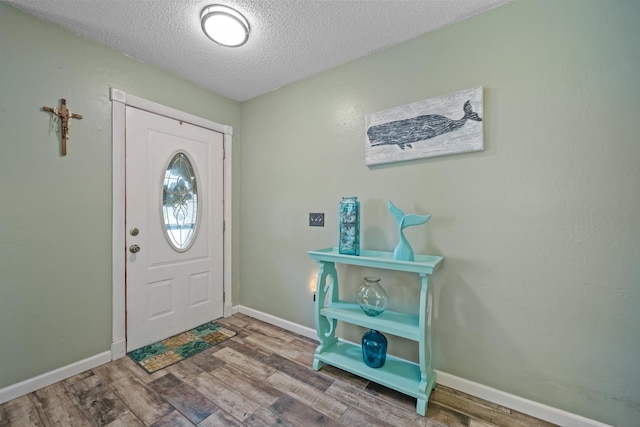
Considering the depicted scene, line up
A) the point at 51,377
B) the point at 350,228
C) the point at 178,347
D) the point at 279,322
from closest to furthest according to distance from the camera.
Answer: the point at 51,377, the point at 350,228, the point at 178,347, the point at 279,322

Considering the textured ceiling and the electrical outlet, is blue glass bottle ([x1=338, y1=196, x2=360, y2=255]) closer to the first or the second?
the electrical outlet

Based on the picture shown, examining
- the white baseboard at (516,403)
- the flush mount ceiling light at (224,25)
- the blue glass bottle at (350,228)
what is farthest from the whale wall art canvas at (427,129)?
the white baseboard at (516,403)

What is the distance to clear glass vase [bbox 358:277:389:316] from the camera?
179 cm

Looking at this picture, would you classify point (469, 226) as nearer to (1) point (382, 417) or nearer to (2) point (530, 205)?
(2) point (530, 205)

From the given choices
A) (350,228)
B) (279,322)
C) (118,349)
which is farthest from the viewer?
(279,322)

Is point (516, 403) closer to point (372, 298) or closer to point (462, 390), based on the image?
point (462, 390)

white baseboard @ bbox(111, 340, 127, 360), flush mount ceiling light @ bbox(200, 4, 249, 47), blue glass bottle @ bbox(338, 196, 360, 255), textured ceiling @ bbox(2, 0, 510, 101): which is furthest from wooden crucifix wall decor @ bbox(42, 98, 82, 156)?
blue glass bottle @ bbox(338, 196, 360, 255)

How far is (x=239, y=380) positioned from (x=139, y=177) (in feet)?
5.82

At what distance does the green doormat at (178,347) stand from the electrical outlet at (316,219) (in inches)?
50.7

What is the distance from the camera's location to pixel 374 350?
1758 millimetres

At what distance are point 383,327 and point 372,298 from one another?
20 cm

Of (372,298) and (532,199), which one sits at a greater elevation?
(532,199)

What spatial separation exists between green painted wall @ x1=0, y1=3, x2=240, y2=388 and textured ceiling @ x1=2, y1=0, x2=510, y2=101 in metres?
0.19

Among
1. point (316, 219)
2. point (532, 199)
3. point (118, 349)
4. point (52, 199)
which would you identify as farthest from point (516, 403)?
point (52, 199)
